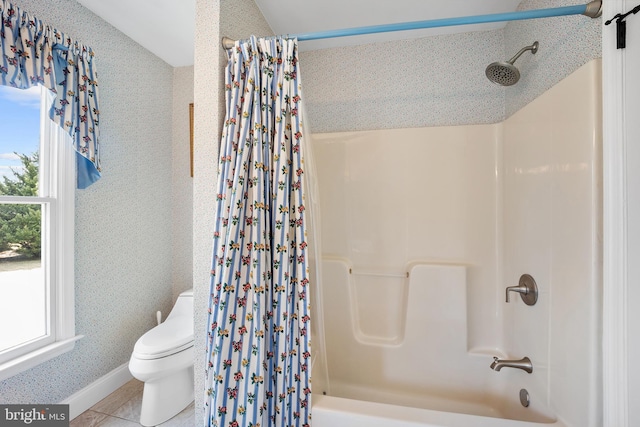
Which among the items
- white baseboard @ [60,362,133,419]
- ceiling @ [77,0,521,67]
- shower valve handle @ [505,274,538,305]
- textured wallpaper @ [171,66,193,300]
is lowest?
white baseboard @ [60,362,133,419]

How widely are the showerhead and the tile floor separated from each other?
244 centimetres

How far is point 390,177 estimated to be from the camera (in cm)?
169

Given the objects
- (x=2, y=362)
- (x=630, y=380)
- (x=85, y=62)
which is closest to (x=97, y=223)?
(x=2, y=362)

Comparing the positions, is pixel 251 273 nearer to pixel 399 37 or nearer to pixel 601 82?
pixel 601 82

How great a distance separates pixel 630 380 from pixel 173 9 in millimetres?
2570

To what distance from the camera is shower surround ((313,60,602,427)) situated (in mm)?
1146

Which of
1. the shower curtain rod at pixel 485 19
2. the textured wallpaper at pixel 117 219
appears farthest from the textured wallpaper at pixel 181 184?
the shower curtain rod at pixel 485 19

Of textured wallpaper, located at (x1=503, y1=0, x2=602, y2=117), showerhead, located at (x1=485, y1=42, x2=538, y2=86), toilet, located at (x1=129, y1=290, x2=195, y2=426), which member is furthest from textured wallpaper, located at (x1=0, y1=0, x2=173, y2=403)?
textured wallpaper, located at (x1=503, y1=0, x2=602, y2=117)

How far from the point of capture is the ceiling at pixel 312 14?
1.45 metres

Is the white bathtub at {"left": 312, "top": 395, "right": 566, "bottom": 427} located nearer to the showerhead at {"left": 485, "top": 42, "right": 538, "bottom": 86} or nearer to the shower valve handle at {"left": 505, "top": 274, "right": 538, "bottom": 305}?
the shower valve handle at {"left": 505, "top": 274, "right": 538, "bottom": 305}

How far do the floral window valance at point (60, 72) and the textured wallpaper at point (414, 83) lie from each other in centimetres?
129

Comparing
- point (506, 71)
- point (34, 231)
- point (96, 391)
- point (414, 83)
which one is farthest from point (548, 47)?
point (96, 391)

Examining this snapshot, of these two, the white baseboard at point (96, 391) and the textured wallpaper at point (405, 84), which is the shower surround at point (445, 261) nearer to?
the textured wallpaper at point (405, 84)

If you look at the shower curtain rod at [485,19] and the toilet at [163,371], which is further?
the toilet at [163,371]
